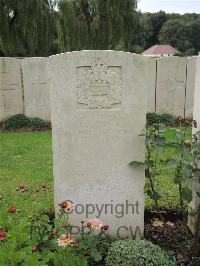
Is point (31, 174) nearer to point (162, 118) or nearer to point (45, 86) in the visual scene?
point (45, 86)

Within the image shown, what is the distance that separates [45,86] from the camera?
914 cm

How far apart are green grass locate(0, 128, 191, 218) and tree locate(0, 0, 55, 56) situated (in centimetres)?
948

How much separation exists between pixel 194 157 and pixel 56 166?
3.73 feet

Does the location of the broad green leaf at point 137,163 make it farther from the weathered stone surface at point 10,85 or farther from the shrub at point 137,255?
the weathered stone surface at point 10,85

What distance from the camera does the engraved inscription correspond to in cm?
309

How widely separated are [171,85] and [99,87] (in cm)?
656

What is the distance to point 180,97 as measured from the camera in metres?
9.49

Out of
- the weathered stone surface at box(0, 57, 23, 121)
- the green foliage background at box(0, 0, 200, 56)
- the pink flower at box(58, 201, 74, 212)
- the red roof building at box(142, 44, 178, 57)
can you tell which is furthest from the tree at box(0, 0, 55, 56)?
the red roof building at box(142, 44, 178, 57)

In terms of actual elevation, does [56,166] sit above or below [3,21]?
below

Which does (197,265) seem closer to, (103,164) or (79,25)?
(103,164)

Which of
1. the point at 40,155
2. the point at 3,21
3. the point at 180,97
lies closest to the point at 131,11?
the point at 3,21

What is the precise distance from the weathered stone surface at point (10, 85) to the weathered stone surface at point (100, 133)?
6.20 metres

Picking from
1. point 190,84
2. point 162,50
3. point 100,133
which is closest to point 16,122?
point 190,84

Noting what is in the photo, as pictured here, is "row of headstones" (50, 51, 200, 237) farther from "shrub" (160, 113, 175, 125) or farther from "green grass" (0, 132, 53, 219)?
"shrub" (160, 113, 175, 125)
